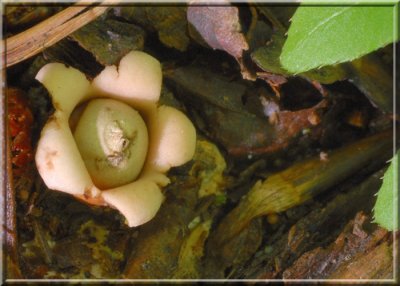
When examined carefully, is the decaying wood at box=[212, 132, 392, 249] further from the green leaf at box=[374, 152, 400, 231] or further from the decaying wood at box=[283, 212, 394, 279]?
the green leaf at box=[374, 152, 400, 231]

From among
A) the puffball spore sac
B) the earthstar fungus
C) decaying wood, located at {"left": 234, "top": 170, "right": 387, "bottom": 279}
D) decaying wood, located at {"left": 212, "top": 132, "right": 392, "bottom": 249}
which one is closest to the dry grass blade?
the earthstar fungus

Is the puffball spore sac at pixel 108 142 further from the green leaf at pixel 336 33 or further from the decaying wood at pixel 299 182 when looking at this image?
the green leaf at pixel 336 33

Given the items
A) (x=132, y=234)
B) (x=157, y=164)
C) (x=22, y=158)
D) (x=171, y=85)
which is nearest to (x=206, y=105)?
(x=171, y=85)

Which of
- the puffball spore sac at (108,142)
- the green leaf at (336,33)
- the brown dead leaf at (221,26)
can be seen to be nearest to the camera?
the green leaf at (336,33)

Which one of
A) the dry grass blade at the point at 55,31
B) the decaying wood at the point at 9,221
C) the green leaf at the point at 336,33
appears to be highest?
the green leaf at the point at 336,33

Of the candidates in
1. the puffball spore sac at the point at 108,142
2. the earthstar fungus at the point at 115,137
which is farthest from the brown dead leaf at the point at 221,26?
the puffball spore sac at the point at 108,142

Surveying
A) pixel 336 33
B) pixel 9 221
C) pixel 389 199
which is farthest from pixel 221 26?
pixel 9 221

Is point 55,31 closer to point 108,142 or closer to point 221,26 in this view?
point 108,142

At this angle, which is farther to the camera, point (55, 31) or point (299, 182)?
point (299, 182)
